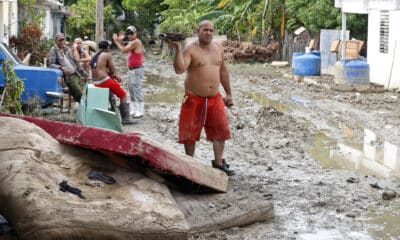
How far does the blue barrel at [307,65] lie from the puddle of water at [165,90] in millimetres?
3985

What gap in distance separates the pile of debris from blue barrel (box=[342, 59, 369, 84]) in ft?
39.4

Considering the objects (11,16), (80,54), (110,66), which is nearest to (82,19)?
(11,16)

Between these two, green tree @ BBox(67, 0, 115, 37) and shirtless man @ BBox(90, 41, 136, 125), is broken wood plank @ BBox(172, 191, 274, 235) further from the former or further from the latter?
green tree @ BBox(67, 0, 115, 37)

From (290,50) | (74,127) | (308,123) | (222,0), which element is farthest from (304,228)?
(222,0)

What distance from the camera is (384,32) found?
2336 centimetres

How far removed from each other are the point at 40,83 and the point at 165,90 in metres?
8.34

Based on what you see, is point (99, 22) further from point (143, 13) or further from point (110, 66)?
point (143, 13)

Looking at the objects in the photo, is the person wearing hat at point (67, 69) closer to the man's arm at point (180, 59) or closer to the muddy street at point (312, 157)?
→ the muddy street at point (312, 157)

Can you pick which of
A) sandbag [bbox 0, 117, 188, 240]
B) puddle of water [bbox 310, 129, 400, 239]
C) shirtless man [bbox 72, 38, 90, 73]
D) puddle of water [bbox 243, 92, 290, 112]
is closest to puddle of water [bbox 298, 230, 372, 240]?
puddle of water [bbox 310, 129, 400, 239]

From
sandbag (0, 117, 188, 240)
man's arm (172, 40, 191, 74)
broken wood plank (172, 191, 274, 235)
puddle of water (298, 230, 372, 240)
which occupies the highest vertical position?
man's arm (172, 40, 191, 74)

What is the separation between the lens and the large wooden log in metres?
6.44

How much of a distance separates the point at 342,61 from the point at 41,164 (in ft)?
56.7

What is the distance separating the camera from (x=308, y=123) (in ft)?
48.4

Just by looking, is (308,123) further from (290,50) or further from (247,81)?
(290,50)
